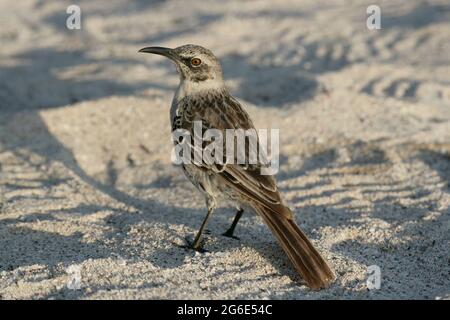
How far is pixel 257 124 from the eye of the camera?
9047mm

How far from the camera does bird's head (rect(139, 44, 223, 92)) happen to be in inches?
271

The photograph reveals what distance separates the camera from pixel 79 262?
5.59m

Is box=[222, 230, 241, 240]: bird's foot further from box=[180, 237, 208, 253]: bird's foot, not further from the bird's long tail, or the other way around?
the bird's long tail

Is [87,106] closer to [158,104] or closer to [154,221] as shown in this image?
[158,104]

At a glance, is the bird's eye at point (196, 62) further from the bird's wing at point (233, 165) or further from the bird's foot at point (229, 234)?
the bird's foot at point (229, 234)

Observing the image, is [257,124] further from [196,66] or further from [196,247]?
[196,247]

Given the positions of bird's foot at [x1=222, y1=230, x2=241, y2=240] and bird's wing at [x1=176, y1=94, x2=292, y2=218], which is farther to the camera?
bird's foot at [x1=222, y1=230, x2=241, y2=240]

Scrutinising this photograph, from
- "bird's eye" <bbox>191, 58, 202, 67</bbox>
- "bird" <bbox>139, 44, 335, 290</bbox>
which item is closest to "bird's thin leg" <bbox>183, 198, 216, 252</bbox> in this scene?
"bird" <bbox>139, 44, 335, 290</bbox>

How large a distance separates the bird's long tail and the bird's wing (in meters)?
0.09

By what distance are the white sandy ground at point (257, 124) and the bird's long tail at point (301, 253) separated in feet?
0.35

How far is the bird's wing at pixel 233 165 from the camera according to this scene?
19.4ft

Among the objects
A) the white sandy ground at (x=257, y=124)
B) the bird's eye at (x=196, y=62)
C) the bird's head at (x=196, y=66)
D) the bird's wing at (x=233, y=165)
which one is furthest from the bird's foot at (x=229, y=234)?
the bird's eye at (x=196, y=62)

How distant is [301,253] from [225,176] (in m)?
0.96
